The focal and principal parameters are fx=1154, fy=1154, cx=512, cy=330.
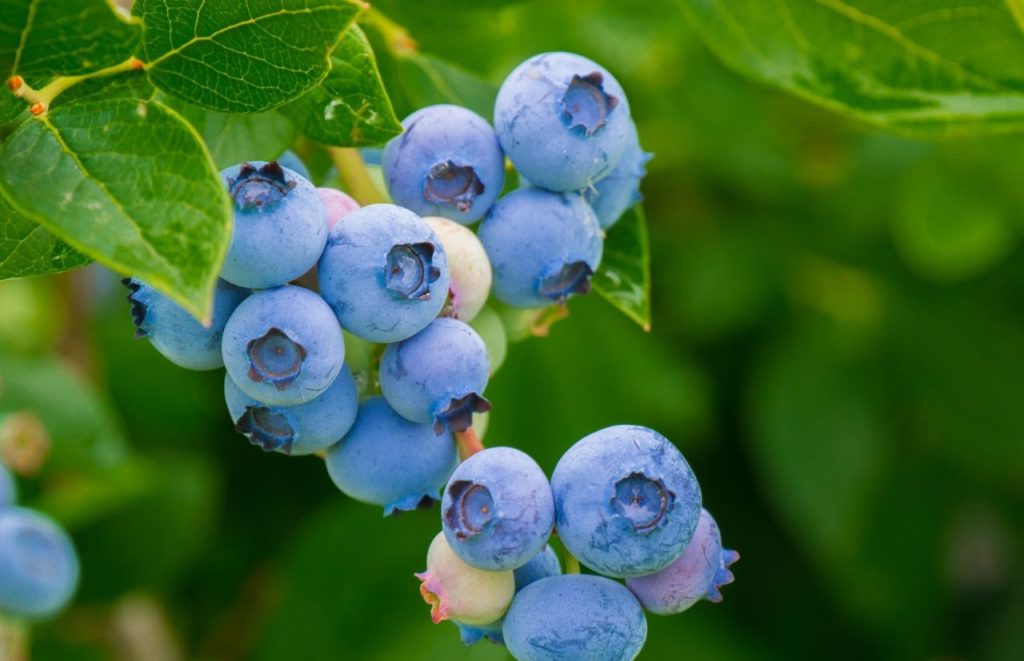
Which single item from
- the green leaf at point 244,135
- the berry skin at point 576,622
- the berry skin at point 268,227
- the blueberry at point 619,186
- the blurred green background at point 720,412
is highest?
the berry skin at point 268,227

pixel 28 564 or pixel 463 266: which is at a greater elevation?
pixel 463 266

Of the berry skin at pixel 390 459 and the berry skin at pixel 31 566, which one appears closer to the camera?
the berry skin at pixel 390 459

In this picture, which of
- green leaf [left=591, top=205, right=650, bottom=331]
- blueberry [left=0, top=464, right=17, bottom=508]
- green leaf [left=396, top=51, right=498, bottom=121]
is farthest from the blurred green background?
green leaf [left=591, top=205, right=650, bottom=331]

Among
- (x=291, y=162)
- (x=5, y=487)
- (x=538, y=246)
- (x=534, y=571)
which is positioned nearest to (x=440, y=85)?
(x=291, y=162)

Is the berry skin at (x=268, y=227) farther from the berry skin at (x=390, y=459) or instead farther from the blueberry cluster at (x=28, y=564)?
the blueberry cluster at (x=28, y=564)

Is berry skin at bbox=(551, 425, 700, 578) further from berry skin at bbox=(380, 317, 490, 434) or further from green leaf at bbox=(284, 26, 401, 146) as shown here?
green leaf at bbox=(284, 26, 401, 146)

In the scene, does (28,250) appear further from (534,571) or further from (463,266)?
(534,571)

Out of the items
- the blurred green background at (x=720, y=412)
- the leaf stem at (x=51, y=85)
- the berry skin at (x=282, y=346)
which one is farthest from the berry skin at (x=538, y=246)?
the blurred green background at (x=720, y=412)
